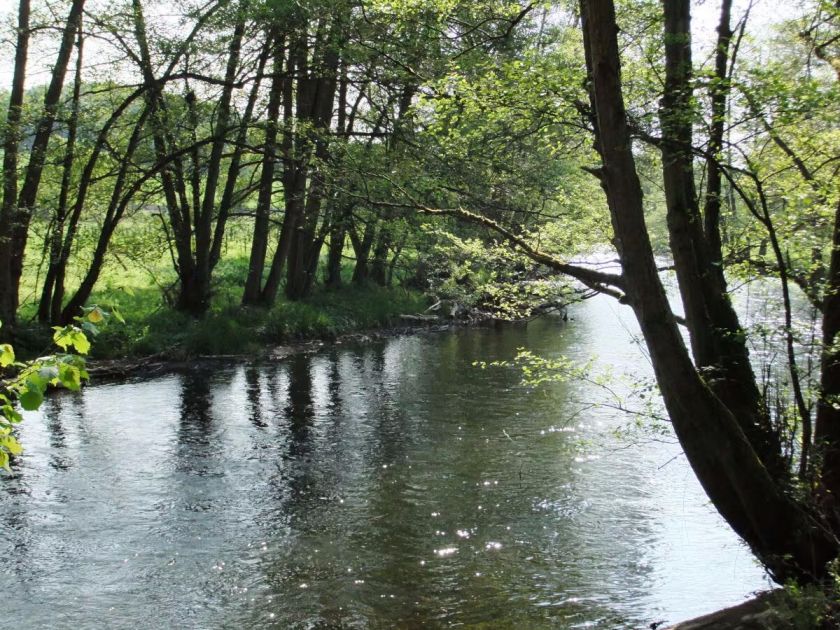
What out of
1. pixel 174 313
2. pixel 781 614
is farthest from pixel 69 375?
pixel 174 313

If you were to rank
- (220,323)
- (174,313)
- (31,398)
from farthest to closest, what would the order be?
1. (174,313)
2. (220,323)
3. (31,398)

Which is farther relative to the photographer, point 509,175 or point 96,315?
point 509,175

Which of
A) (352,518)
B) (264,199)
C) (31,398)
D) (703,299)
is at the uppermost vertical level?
(264,199)

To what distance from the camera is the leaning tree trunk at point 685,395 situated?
6.04 m

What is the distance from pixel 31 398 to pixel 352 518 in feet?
21.8

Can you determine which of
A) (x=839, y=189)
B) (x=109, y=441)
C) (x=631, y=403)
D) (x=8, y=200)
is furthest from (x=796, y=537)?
(x=8, y=200)

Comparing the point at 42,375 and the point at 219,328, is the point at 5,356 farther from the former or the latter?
the point at 219,328

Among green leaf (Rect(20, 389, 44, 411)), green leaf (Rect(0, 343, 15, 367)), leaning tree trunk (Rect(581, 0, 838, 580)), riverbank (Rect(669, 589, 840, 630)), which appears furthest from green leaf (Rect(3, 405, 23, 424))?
riverbank (Rect(669, 589, 840, 630))

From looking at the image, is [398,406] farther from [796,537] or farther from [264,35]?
[264,35]

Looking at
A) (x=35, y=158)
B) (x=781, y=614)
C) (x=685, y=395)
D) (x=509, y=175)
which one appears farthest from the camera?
(x=35, y=158)

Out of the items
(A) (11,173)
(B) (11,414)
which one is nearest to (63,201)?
(A) (11,173)

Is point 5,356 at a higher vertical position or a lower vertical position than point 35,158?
lower

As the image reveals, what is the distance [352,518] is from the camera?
9.49 m

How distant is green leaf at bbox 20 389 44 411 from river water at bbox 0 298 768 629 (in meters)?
4.38
